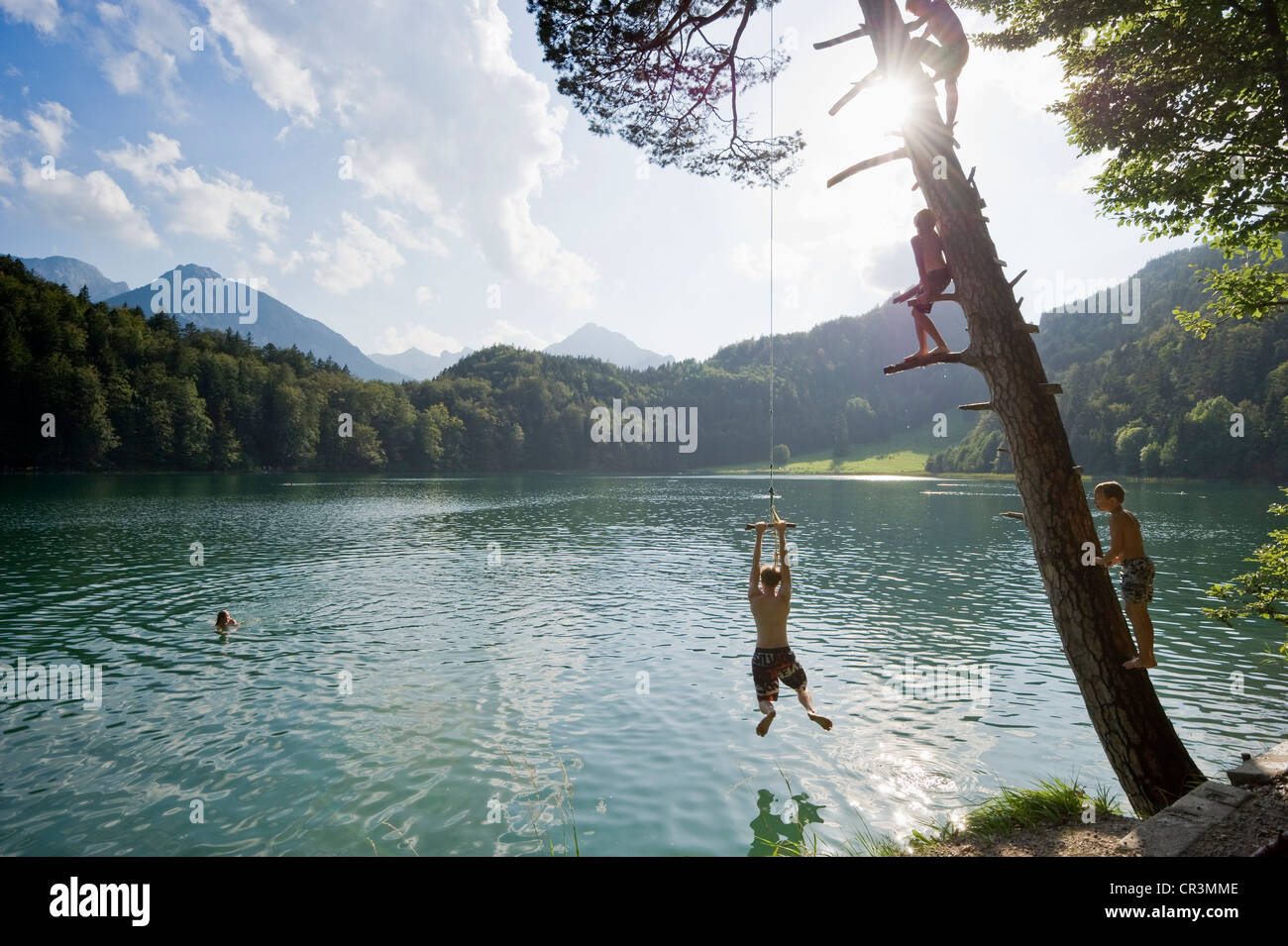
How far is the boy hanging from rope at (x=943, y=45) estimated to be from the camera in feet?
24.0

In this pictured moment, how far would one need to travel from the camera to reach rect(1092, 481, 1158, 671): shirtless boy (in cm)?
707

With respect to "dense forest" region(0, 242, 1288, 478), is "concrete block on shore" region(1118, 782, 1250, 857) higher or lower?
lower

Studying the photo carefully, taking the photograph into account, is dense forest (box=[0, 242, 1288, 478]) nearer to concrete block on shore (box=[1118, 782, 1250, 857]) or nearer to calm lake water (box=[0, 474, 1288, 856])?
calm lake water (box=[0, 474, 1288, 856])

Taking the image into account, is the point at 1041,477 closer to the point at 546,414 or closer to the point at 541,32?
the point at 541,32

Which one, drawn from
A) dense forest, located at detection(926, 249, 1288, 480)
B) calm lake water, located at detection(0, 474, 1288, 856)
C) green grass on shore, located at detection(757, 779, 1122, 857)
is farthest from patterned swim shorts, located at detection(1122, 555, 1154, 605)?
dense forest, located at detection(926, 249, 1288, 480)

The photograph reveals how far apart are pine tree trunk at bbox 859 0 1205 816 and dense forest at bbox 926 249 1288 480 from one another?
105404 mm

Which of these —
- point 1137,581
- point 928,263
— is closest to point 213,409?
point 928,263

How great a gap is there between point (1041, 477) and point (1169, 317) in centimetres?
19422

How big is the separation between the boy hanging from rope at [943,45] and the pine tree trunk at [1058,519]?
931mm

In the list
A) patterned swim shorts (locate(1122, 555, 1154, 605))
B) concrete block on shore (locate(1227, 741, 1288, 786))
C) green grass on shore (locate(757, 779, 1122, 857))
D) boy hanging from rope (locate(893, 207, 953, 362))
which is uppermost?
boy hanging from rope (locate(893, 207, 953, 362))

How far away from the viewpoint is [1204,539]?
4269cm

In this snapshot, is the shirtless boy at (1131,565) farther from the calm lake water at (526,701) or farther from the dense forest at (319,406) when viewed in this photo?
the dense forest at (319,406)
